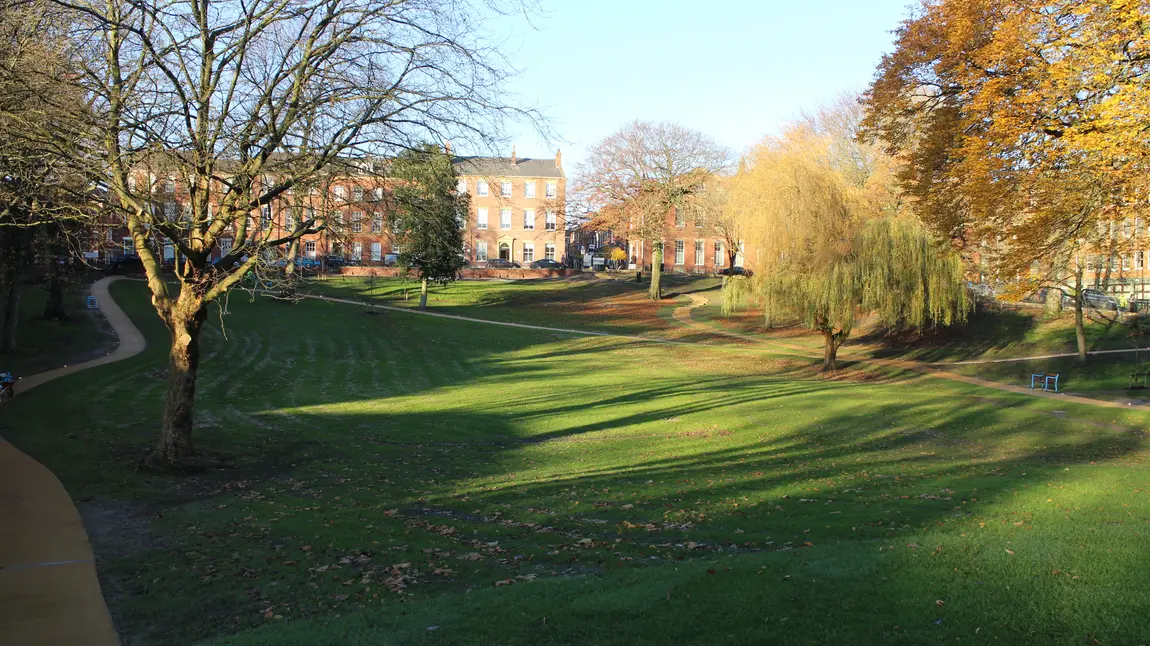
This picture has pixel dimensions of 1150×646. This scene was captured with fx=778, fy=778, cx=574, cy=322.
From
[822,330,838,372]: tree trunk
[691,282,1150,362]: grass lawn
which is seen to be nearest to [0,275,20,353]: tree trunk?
[822,330,838,372]: tree trunk

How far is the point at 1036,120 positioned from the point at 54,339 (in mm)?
31580

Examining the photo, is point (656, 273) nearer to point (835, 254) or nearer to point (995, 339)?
point (995, 339)

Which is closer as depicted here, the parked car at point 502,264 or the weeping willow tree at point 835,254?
the weeping willow tree at point 835,254

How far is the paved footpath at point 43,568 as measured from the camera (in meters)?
6.68

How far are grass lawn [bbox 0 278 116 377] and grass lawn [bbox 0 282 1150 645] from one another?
2808mm

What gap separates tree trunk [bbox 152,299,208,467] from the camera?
1289 cm

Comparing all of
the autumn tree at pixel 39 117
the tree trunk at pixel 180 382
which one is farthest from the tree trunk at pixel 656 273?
the autumn tree at pixel 39 117

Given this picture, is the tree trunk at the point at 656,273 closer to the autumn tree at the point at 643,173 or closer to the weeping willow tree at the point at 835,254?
the autumn tree at the point at 643,173

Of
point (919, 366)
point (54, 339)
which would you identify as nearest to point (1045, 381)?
point (919, 366)

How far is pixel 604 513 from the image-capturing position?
11164mm

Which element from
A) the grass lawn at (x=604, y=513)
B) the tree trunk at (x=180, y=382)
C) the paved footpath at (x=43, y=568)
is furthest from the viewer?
the tree trunk at (x=180, y=382)

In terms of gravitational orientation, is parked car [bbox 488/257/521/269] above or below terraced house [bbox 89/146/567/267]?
below

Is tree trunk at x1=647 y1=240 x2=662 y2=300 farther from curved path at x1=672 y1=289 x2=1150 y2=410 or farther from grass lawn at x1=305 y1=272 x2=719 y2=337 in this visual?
curved path at x1=672 y1=289 x2=1150 y2=410

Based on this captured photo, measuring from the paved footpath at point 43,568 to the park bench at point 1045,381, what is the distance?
2975 cm
